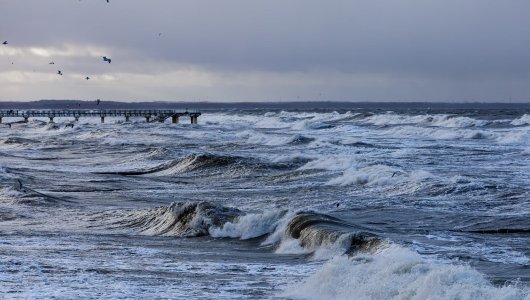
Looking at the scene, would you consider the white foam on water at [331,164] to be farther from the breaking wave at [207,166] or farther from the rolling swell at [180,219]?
the rolling swell at [180,219]

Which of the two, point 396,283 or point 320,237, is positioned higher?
point 396,283

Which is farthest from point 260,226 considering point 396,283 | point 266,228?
point 396,283

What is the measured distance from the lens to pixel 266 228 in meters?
22.1

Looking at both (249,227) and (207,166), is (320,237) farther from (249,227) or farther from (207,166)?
(207,166)

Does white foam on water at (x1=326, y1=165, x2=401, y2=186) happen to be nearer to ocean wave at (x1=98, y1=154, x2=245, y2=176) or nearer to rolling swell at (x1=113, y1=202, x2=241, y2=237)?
ocean wave at (x1=98, y1=154, x2=245, y2=176)

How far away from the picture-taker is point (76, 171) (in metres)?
42.3

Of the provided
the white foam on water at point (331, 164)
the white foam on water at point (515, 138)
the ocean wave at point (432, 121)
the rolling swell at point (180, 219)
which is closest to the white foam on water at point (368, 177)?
the white foam on water at point (331, 164)

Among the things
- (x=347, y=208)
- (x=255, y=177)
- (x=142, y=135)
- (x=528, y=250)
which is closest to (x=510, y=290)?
(x=528, y=250)

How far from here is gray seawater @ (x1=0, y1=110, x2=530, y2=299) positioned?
14.3 meters

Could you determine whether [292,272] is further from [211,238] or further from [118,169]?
[118,169]

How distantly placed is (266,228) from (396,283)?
856 centimetres

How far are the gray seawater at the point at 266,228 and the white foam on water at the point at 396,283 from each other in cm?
3

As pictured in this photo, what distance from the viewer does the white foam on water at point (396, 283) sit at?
500 inches

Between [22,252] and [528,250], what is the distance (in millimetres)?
9476
